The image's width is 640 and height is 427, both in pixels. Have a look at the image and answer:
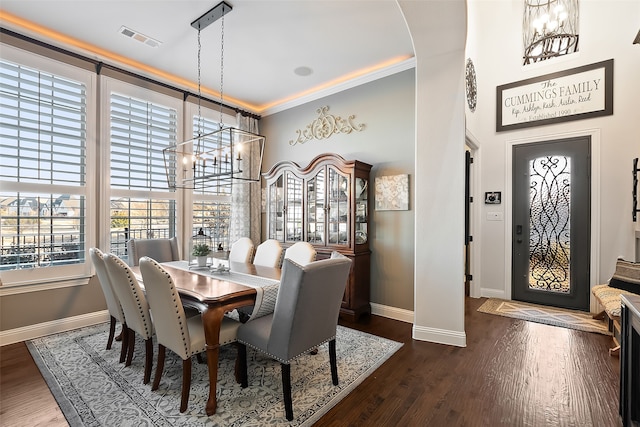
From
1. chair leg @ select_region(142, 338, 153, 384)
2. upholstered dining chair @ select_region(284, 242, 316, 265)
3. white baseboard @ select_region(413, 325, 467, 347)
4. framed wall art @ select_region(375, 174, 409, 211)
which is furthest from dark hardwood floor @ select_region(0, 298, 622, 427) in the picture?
framed wall art @ select_region(375, 174, 409, 211)

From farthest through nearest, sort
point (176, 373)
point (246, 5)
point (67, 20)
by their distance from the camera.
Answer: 1. point (67, 20)
2. point (246, 5)
3. point (176, 373)

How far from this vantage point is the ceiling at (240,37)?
2766 millimetres

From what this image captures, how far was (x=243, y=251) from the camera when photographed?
3588 millimetres

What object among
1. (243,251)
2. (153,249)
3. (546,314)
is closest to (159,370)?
(243,251)

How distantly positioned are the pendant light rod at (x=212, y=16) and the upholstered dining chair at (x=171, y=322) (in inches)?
88.8

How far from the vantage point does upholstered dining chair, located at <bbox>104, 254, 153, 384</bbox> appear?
2.16 m

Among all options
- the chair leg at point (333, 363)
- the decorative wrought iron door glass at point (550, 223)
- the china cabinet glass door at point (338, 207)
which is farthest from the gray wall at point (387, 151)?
the decorative wrought iron door glass at point (550, 223)

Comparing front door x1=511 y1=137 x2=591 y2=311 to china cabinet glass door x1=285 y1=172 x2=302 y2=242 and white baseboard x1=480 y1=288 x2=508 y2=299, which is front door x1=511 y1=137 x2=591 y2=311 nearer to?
white baseboard x1=480 y1=288 x2=508 y2=299

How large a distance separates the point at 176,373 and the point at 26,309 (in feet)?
6.46

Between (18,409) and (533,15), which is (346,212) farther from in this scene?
(18,409)

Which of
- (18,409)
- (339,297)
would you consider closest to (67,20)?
(18,409)

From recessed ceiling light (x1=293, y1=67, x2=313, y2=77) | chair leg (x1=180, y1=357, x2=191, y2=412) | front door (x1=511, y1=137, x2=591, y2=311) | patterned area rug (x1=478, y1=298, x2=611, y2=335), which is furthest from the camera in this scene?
front door (x1=511, y1=137, x2=591, y2=311)

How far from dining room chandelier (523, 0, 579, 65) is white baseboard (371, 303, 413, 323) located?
3067 mm

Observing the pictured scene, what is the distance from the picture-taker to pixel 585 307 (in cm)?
397
